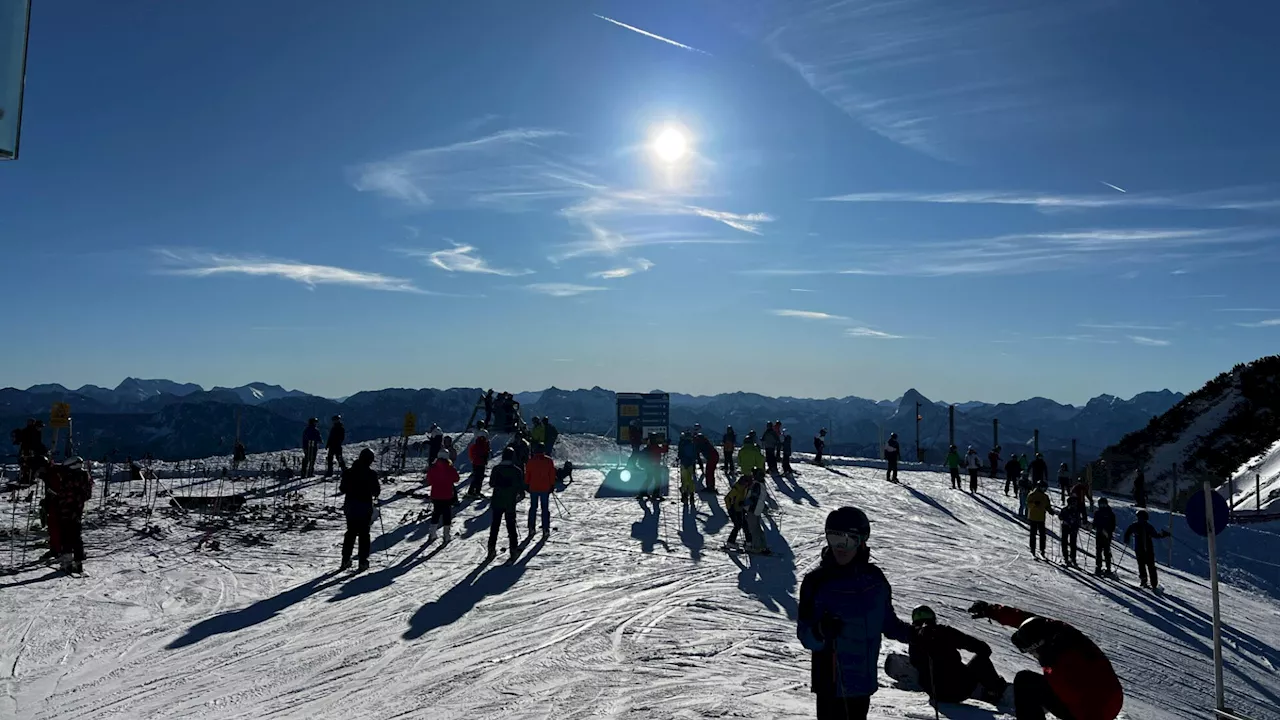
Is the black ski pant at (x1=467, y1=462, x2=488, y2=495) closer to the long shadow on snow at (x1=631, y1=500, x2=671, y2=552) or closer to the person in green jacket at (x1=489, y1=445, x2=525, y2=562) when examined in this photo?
the long shadow on snow at (x1=631, y1=500, x2=671, y2=552)

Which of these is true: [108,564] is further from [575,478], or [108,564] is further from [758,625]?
[575,478]

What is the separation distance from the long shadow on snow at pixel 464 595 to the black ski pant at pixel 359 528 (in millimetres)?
1790

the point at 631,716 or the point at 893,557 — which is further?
the point at 893,557

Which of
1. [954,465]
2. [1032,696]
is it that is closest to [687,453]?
[954,465]

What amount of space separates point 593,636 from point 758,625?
2.07m

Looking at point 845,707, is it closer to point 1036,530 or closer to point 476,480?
point 1036,530

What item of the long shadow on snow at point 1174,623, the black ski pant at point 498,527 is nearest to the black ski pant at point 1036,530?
the long shadow on snow at point 1174,623

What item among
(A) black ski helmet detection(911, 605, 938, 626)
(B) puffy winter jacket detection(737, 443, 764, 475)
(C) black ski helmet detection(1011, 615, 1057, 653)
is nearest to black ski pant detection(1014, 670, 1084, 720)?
(C) black ski helmet detection(1011, 615, 1057, 653)

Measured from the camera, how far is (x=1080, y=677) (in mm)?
4555

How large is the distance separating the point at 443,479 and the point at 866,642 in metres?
11.2

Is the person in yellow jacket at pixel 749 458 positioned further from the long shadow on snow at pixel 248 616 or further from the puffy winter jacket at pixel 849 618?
the puffy winter jacket at pixel 849 618

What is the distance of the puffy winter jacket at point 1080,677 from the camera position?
4.53 metres

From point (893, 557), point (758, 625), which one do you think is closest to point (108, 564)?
point (758, 625)

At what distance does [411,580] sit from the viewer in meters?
11.9
